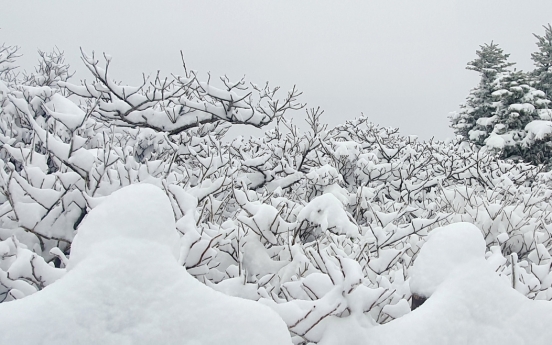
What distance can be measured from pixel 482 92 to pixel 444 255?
902 inches

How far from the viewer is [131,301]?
103 centimetres

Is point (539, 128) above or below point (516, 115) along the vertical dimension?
below

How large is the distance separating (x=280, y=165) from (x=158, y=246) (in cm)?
501

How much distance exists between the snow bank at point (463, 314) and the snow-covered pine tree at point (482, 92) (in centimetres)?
2128

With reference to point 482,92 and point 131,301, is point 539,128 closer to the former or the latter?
point 482,92

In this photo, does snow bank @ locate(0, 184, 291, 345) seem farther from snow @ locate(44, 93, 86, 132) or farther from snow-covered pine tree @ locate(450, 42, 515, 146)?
snow-covered pine tree @ locate(450, 42, 515, 146)

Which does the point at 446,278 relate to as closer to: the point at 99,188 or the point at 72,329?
the point at 72,329

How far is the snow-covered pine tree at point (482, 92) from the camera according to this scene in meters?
21.0

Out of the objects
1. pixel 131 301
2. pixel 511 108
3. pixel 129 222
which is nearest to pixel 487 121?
pixel 511 108

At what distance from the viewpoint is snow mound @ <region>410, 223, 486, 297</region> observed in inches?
61.3

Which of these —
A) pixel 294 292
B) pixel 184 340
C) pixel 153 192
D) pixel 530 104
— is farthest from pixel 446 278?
pixel 530 104

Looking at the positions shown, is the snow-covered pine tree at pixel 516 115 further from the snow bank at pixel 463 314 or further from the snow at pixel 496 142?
the snow bank at pixel 463 314

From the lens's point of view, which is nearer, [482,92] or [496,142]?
[496,142]

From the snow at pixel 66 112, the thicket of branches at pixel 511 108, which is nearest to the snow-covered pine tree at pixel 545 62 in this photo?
the thicket of branches at pixel 511 108
